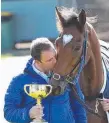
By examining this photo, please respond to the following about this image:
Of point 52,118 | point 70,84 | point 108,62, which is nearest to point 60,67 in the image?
point 70,84

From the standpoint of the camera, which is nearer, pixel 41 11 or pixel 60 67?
pixel 60 67

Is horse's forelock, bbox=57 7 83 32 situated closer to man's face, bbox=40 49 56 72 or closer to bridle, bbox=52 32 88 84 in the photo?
bridle, bbox=52 32 88 84

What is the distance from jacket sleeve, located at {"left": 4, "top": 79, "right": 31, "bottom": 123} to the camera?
3.28 meters

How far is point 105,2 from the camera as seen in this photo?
35.8 feet

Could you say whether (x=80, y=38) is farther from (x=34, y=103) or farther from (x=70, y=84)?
(x=34, y=103)

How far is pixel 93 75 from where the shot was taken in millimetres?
3859

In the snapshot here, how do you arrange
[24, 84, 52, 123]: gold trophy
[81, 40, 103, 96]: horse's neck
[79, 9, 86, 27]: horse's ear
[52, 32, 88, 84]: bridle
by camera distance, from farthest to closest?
[81, 40, 103, 96]: horse's neck
[79, 9, 86, 27]: horse's ear
[52, 32, 88, 84]: bridle
[24, 84, 52, 123]: gold trophy

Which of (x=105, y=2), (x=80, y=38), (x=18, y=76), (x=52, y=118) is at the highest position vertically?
(x=105, y=2)

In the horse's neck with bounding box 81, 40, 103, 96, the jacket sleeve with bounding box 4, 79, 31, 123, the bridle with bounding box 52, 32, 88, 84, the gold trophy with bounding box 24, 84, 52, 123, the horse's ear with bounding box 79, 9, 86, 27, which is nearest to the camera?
the gold trophy with bounding box 24, 84, 52, 123

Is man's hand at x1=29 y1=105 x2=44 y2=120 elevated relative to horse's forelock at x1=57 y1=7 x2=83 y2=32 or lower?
lower

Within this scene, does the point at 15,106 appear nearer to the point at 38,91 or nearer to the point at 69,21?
the point at 38,91

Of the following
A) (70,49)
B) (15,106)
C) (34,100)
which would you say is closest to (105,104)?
(70,49)

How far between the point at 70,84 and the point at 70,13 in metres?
0.53

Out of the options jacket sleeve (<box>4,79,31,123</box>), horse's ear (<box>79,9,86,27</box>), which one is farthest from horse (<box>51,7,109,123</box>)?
jacket sleeve (<box>4,79,31,123</box>)
